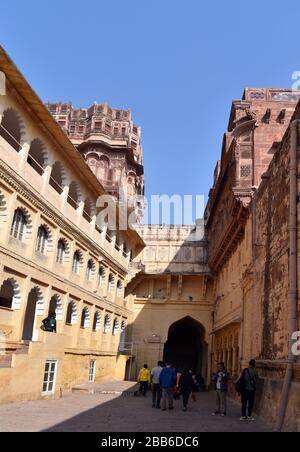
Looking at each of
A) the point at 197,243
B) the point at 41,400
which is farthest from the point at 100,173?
the point at 41,400

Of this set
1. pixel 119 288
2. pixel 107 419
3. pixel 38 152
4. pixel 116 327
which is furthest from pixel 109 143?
pixel 107 419

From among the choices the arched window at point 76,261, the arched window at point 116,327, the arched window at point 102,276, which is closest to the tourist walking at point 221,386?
the arched window at point 76,261

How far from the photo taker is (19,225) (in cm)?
1468

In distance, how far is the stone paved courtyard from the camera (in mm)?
8930

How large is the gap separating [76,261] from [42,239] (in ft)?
12.0

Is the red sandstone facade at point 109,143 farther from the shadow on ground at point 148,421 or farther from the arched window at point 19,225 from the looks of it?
the shadow on ground at point 148,421

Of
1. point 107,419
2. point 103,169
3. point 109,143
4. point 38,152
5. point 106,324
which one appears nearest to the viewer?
point 107,419

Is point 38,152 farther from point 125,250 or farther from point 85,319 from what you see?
point 125,250

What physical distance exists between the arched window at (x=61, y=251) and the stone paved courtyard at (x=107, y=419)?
5649 millimetres

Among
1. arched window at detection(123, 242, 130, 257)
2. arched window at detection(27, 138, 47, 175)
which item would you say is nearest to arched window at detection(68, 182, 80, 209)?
arched window at detection(27, 138, 47, 175)

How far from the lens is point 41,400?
13750 millimetres

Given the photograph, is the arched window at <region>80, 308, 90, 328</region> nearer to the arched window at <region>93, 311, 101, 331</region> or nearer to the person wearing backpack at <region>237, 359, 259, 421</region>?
the arched window at <region>93, 311, 101, 331</region>

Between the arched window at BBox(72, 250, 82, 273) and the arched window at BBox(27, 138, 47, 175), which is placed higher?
the arched window at BBox(27, 138, 47, 175)

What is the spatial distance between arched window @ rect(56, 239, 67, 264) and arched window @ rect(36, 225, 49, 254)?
Answer: 1127 millimetres
